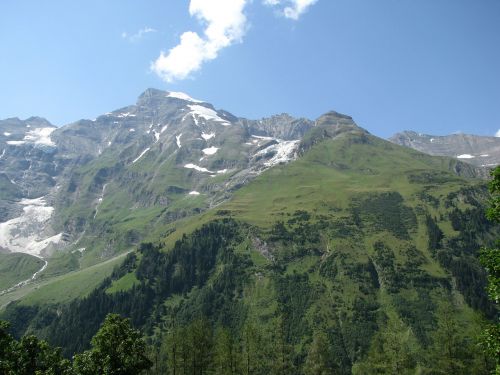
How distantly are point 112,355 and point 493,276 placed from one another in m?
42.9

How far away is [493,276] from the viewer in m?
32.1

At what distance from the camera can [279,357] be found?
9575 centimetres

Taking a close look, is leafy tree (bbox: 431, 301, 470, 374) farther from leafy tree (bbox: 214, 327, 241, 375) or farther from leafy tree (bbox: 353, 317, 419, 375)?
leafy tree (bbox: 214, 327, 241, 375)

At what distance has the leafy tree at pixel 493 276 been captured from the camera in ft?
100

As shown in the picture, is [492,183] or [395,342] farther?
[395,342]

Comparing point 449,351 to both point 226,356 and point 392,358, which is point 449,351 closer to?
point 392,358

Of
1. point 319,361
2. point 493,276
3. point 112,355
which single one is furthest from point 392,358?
point 493,276

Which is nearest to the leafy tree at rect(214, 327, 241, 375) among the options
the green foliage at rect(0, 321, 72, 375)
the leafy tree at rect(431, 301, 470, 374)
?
the leafy tree at rect(431, 301, 470, 374)

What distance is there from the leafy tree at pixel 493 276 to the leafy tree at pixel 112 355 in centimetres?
3886

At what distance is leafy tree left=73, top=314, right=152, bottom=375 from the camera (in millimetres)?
50875

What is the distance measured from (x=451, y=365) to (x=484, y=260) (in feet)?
174

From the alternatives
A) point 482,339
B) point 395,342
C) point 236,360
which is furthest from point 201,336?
point 482,339

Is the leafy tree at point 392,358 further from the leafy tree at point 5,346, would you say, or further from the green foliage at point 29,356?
the leafy tree at point 5,346

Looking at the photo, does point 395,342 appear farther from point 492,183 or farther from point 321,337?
point 492,183
